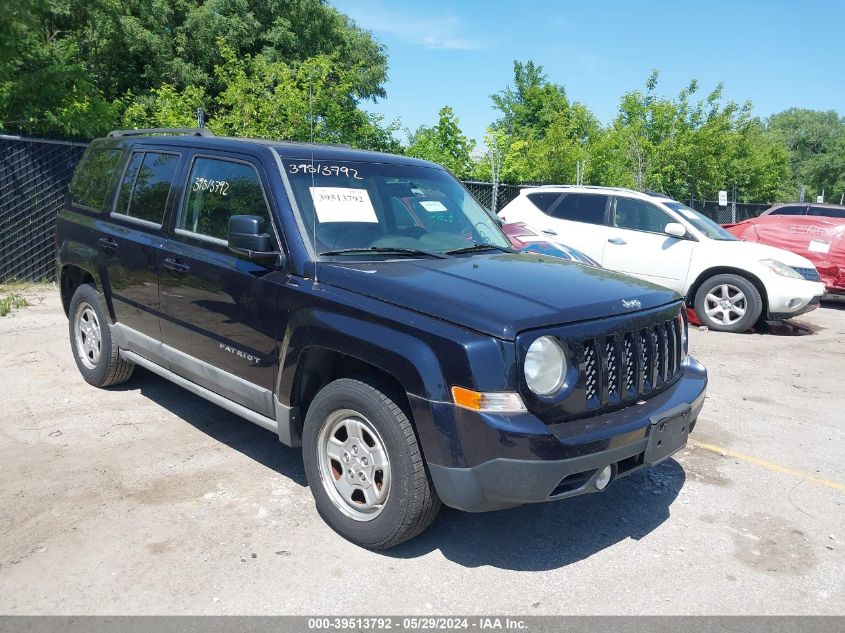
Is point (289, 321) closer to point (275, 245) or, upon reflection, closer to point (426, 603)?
point (275, 245)

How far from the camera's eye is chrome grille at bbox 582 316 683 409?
3.20m

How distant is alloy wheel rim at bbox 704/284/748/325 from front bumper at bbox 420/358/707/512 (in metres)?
7.06

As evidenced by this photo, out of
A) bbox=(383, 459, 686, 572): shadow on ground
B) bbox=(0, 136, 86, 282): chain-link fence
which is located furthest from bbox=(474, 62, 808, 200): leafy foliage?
bbox=(383, 459, 686, 572): shadow on ground

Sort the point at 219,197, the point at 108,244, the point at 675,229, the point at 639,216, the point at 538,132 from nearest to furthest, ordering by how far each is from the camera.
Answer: the point at 219,197 → the point at 108,244 → the point at 675,229 → the point at 639,216 → the point at 538,132

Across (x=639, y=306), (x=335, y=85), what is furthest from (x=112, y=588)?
(x=335, y=85)

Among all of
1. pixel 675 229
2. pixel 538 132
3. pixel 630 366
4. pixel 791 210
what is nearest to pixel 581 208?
pixel 675 229

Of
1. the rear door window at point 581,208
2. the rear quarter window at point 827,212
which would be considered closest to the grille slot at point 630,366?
the rear door window at point 581,208

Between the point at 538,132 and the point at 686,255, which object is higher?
the point at 538,132

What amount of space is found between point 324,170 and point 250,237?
2.37 feet

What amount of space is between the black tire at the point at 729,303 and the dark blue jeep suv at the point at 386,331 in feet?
19.3

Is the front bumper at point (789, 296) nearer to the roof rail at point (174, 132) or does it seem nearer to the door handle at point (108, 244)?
the roof rail at point (174, 132)

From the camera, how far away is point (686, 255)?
967 cm

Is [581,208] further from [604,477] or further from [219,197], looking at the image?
[604,477]

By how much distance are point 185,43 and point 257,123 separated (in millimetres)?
14026
